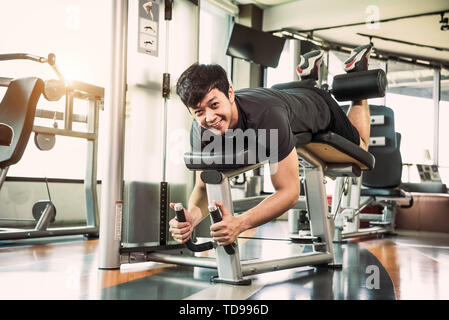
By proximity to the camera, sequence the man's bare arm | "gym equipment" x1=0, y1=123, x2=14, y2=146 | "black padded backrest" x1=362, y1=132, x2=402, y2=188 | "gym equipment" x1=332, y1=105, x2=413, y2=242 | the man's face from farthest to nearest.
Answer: "black padded backrest" x1=362, y1=132, x2=402, y2=188
"gym equipment" x1=332, y1=105, x2=413, y2=242
"gym equipment" x1=0, y1=123, x2=14, y2=146
the man's bare arm
the man's face

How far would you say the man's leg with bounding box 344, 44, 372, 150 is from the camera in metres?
2.45

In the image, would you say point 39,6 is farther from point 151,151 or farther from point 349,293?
point 349,293

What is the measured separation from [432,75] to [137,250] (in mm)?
7137

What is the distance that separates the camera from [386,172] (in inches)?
168

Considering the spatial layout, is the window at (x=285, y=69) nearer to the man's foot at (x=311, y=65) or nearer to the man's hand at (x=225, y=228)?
the man's foot at (x=311, y=65)

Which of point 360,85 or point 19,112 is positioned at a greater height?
point 360,85

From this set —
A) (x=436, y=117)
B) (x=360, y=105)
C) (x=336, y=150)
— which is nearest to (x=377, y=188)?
(x=360, y=105)

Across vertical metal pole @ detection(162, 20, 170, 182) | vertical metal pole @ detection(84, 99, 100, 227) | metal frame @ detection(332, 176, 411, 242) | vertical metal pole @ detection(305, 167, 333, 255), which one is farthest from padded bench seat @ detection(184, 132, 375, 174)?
vertical metal pole @ detection(84, 99, 100, 227)

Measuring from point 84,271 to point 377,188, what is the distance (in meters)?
2.98

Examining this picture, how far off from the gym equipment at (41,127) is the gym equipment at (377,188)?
1.85m

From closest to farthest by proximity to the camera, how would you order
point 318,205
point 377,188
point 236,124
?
1. point 236,124
2. point 318,205
3. point 377,188

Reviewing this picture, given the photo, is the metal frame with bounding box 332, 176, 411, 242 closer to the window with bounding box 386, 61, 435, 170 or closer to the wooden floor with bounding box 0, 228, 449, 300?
the wooden floor with bounding box 0, 228, 449, 300

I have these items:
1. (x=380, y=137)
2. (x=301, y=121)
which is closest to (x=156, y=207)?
(x=301, y=121)

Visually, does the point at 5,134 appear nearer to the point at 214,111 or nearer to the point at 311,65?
the point at 214,111
